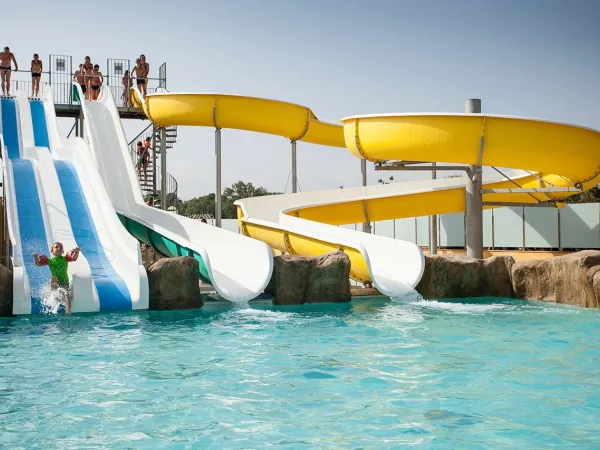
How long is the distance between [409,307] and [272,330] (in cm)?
255

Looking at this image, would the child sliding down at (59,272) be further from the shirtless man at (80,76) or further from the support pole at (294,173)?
the shirtless man at (80,76)

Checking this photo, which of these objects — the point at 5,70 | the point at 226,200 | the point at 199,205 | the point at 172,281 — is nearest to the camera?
the point at 172,281

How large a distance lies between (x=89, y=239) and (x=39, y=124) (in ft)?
18.7

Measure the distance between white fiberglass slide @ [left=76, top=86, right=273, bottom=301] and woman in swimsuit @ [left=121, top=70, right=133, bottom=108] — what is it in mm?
2863

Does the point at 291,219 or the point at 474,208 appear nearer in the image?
the point at 291,219

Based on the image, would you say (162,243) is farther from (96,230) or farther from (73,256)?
(73,256)

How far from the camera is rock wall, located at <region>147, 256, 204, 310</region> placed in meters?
9.11

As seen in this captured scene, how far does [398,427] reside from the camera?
3939 millimetres

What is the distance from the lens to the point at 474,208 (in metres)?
12.4

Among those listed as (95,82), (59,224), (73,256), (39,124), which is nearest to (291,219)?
(59,224)

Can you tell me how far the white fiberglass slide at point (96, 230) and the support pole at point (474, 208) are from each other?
5513 millimetres

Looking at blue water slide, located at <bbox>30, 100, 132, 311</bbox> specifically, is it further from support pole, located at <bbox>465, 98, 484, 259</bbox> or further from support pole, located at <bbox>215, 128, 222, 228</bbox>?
support pole, located at <bbox>465, 98, 484, 259</bbox>

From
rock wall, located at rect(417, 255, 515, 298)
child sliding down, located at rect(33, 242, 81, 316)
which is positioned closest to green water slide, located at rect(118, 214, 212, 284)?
child sliding down, located at rect(33, 242, 81, 316)

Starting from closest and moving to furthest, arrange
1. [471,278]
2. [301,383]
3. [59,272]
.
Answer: [301,383] → [59,272] → [471,278]
